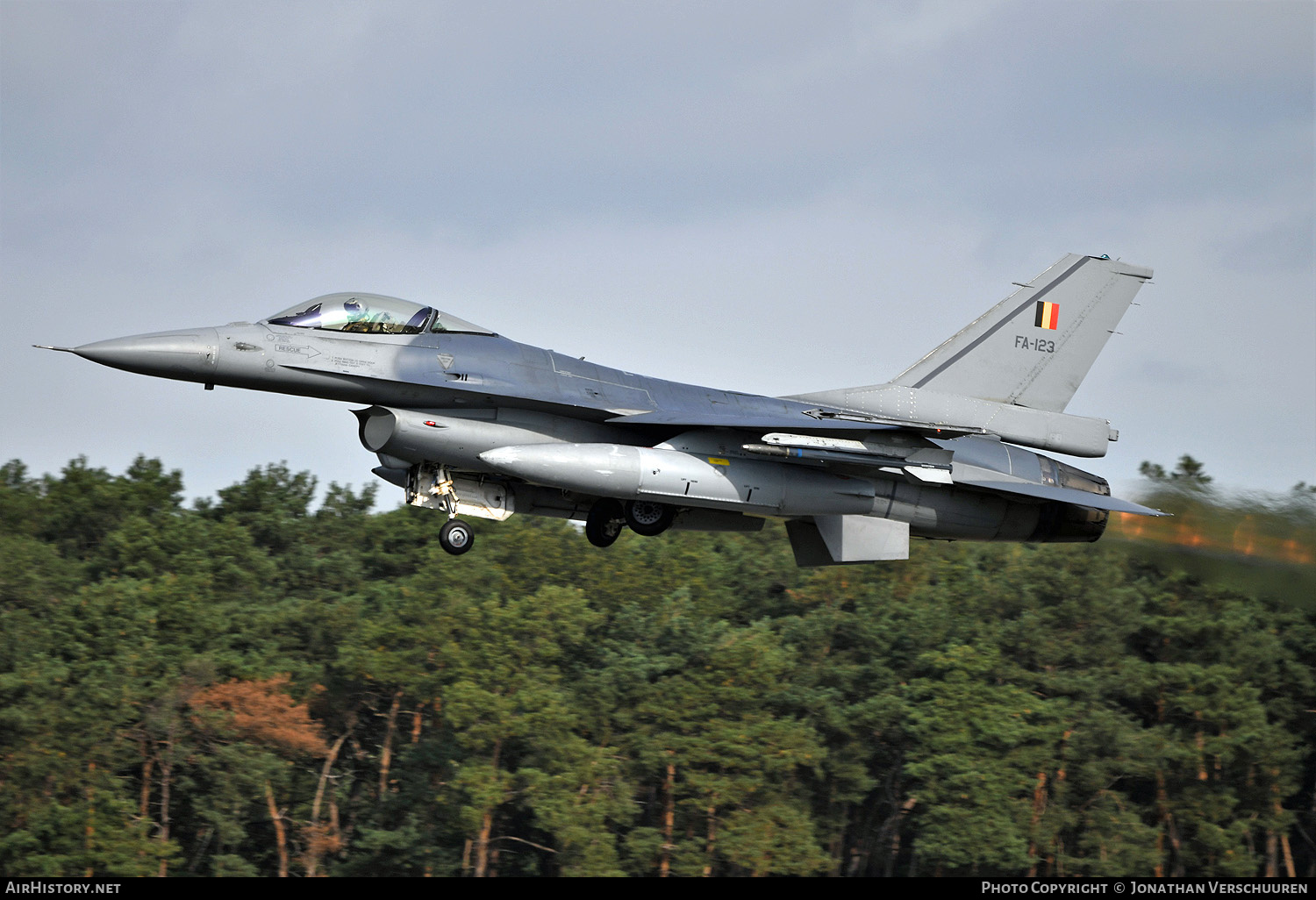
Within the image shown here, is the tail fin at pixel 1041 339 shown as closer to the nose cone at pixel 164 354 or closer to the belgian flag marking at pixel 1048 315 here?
the belgian flag marking at pixel 1048 315

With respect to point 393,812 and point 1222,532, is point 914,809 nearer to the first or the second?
point 393,812

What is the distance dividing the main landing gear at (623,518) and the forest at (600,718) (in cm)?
2797

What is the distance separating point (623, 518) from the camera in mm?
16297

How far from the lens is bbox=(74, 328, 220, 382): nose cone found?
13.5 m

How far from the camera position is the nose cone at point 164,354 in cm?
A: 1351

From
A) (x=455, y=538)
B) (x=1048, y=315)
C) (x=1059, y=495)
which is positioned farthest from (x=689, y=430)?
(x=1048, y=315)

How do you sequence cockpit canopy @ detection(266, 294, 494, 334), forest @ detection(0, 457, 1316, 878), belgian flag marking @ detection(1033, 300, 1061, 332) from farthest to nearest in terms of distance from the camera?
forest @ detection(0, 457, 1316, 878), belgian flag marking @ detection(1033, 300, 1061, 332), cockpit canopy @ detection(266, 294, 494, 334)

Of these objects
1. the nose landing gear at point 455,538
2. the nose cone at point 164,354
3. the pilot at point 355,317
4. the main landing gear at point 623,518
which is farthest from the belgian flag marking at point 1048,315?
the nose cone at point 164,354

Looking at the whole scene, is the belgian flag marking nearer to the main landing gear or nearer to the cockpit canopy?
the main landing gear

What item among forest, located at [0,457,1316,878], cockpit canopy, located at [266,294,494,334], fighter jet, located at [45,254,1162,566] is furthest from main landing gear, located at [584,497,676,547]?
forest, located at [0,457,1316,878]

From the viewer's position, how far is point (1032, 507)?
17.0m

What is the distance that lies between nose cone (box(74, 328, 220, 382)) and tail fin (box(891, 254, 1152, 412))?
346 inches

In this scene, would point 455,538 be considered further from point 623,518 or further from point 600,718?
point 600,718
